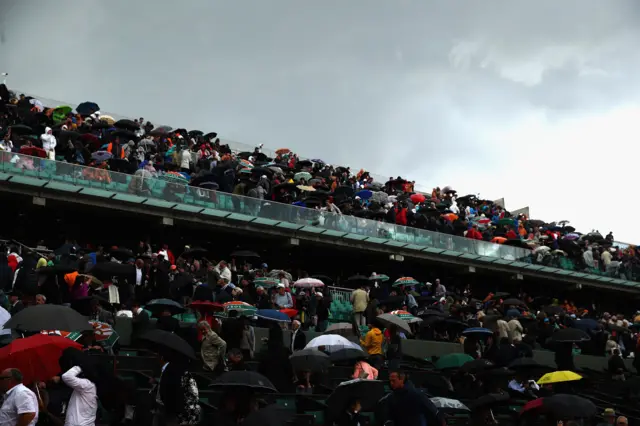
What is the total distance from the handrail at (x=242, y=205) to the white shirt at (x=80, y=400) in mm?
18993

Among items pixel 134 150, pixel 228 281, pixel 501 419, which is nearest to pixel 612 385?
pixel 501 419

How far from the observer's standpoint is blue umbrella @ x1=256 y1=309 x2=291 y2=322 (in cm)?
1933

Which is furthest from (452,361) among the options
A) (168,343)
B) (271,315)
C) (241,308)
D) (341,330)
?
(168,343)

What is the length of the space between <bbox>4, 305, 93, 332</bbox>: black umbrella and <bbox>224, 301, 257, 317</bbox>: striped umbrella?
5.57 meters

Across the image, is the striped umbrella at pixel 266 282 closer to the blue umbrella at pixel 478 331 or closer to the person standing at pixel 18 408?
the blue umbrella at pixel 478 331

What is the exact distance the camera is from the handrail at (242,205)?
2958 centimetres

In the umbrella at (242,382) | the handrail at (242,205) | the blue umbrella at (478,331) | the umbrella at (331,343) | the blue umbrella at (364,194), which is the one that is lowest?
the umbrella at (242,382)

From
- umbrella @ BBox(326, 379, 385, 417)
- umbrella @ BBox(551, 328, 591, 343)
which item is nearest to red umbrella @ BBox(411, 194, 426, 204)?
umbrella @ BBox(551, 328, 591, 343)

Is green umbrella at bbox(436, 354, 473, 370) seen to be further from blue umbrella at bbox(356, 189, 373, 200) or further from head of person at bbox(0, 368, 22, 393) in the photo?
blue umbrella at bbox(356, 189, 373, 200)

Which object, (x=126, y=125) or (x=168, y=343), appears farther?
(x=126, y=125)

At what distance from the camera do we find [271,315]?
1944 cm

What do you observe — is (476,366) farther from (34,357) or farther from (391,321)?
(34,357)

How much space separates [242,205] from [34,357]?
70.5 ft

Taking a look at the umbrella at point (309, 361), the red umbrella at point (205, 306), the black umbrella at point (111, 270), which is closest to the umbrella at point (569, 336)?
the umbrella at point (309, 361)
